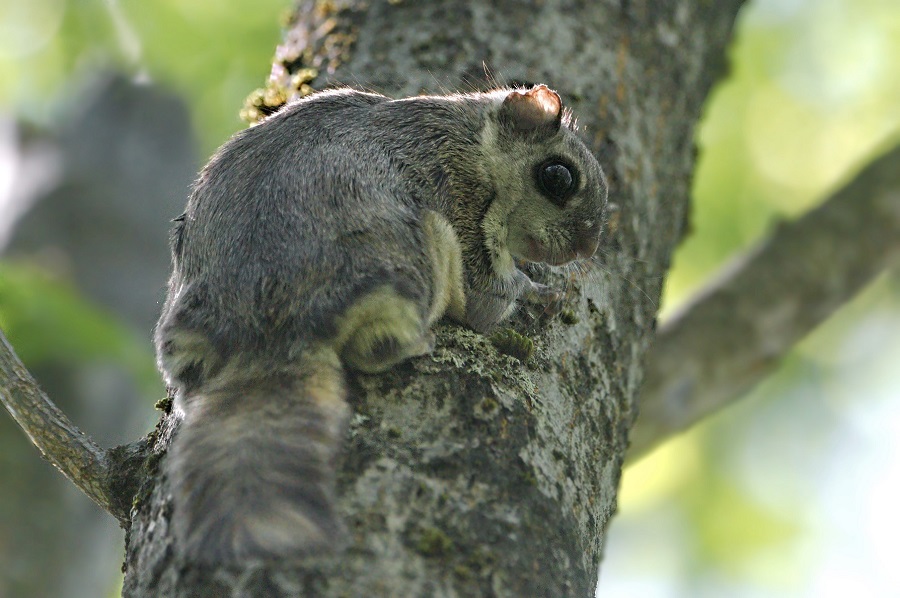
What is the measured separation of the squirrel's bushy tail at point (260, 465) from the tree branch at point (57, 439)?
308mm

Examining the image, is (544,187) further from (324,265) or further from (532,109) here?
(324,265)

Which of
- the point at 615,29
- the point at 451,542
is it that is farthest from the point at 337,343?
the point at 615,29

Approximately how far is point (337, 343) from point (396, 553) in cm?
82

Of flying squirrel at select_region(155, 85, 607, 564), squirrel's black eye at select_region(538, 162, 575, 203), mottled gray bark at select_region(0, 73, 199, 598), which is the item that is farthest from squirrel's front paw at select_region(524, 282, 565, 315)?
mottled gray bark at select_region(0, 73, 199, 598)

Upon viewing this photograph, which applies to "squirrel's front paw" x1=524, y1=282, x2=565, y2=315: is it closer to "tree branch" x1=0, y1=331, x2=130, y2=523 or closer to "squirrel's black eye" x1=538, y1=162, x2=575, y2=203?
"squirrel's black eye" x1=538, y1=162, x2=575, y2=203

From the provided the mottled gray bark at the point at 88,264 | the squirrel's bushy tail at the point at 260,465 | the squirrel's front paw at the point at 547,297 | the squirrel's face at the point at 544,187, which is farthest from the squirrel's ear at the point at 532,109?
the mottled gray bark at the point at 88,264

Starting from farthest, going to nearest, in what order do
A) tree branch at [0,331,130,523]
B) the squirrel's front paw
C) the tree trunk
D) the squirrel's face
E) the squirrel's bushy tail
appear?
the squirrel's face < the squirrel's front paw < tree branch at [0,331,130,523] < the tree trunk < the squirrel's bushy tail

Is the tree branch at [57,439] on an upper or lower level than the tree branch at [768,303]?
lower

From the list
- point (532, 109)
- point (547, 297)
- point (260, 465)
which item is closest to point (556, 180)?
point (532, 109)

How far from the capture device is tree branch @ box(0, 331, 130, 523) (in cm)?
277

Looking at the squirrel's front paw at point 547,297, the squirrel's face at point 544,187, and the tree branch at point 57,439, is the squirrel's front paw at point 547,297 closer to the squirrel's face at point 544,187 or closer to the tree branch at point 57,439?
the squirrel's face at point 544,187

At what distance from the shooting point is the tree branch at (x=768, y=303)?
5484mm

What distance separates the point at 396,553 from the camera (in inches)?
88.7

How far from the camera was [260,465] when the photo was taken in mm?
2361
